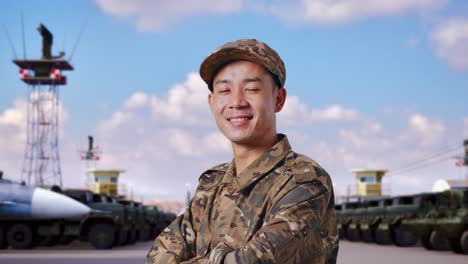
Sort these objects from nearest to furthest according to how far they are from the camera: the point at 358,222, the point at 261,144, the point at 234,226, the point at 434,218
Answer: the point at 234,226
the point at 261,144
the point at 434,218
the point at 358,222

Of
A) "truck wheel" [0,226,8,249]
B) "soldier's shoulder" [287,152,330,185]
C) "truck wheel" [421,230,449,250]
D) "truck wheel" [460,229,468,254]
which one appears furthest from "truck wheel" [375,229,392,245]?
"soldier's shoulder" [287,152,330,185]

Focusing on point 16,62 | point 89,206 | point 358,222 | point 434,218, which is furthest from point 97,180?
point 434,218

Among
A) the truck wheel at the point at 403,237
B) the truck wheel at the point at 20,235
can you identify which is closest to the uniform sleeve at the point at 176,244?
the truck wheel at the point at 20,235

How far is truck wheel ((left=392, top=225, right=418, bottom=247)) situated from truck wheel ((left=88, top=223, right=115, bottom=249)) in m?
9.86

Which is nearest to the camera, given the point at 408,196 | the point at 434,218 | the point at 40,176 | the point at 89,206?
the point at 434,218

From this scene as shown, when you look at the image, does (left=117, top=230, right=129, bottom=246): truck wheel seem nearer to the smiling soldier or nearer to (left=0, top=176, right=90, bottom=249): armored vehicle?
(left=0, top=176, right=90, bottom=249): armored vehicle

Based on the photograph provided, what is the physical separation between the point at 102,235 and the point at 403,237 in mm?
10361

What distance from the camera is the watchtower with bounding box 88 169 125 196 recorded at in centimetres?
5219

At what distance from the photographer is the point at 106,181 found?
52312mm

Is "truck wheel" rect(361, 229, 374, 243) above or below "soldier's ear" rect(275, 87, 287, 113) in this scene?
below

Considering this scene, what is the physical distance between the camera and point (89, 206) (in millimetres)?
20859

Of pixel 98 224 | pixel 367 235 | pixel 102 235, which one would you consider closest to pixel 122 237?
pixel 102 235

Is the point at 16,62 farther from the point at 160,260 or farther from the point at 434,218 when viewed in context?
the point at 160,260

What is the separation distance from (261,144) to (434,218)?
59.9 feet
